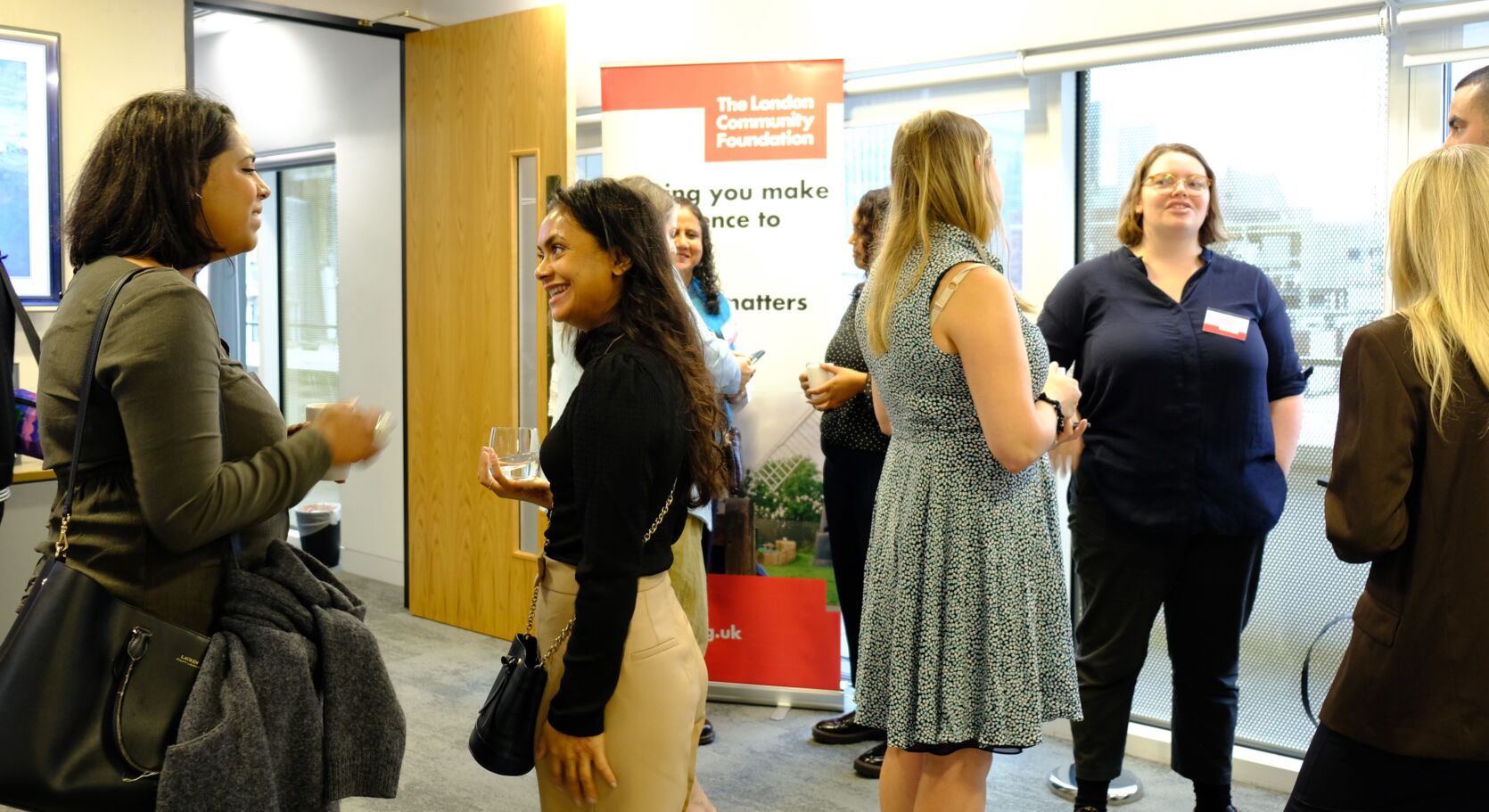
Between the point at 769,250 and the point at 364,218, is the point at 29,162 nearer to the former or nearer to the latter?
the point at 364,218

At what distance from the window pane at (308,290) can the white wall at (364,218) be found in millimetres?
326

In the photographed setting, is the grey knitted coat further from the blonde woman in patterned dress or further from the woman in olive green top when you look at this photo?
the blonde woman in patterned dress

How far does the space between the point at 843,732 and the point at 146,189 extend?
8.83ft

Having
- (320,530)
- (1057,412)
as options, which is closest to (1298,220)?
(1057,412)

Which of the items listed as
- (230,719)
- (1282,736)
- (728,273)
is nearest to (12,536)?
(728,273)

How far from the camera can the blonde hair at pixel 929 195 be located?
210 cm

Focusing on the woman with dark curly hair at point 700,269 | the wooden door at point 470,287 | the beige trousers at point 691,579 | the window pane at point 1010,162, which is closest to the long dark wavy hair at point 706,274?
the woman with dark curly hair at point 700,269

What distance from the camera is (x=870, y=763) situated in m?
3.38

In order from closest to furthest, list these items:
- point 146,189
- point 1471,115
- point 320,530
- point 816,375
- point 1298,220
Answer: point 146,189
point 1471,115
point 816,375
point 1298,220
point 320,530

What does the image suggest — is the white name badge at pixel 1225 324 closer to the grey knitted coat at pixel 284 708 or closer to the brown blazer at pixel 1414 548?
the brown blazer at pixel 1414 548

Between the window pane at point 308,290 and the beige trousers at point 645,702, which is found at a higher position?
the window pane at point 308,290

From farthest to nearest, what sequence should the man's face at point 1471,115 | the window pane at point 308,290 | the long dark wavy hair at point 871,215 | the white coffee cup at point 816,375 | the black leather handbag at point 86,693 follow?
1. the window pane at point 308,290
2. the long dark wavy hair at point 871,215
3. the white coffee cup at point 816,375
4. the man's face at point 1471,115
5. the black leather handbag at point 86,693

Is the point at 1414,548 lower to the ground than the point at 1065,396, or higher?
lower

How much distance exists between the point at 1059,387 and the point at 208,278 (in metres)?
6.12
